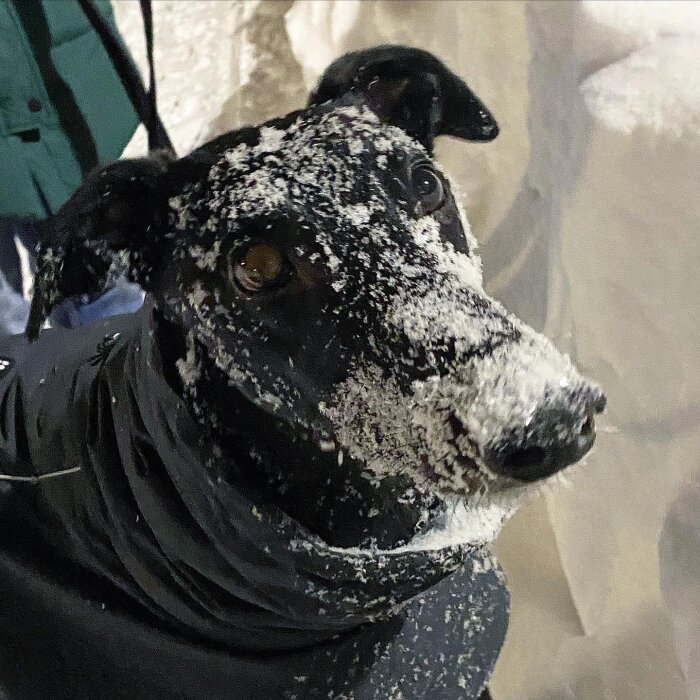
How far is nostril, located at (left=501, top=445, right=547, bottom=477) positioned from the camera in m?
0.48

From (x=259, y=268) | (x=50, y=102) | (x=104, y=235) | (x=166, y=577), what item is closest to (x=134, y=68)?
(x=50, y=102)

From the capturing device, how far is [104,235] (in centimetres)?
68

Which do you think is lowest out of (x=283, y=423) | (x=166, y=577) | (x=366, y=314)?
(x=166, y=577)

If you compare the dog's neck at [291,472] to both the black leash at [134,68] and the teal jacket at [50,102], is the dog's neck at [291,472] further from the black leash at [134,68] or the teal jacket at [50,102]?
the teal jacket at [50,102]

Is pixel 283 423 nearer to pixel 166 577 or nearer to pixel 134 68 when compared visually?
pixel 166 577

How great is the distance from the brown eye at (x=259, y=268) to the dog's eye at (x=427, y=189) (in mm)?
122

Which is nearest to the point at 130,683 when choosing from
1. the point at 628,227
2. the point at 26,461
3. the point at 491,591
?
the point at 26,461

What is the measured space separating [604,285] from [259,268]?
45 cm

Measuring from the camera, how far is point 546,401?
18.6 inches

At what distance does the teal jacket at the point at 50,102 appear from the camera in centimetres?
110

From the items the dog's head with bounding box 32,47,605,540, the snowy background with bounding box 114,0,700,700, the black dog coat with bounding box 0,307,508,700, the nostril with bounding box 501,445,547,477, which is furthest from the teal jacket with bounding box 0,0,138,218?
the nostril with bounding box 501,445,547,477

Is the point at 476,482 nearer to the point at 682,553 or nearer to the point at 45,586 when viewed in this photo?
the point at 682,553

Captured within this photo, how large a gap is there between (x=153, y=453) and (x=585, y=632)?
24.0 inches

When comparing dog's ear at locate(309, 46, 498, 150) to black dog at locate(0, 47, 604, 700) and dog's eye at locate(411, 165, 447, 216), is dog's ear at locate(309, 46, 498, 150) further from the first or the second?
dog's eye at locate(411, 165, 447, 216)
